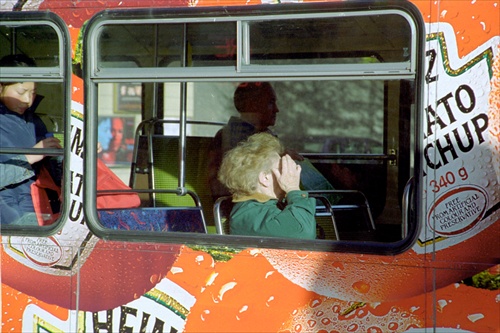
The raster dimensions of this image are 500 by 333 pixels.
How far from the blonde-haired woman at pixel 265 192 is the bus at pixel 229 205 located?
0.08 m

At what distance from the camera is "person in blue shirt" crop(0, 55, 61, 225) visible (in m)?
3.21

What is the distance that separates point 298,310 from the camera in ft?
9.07

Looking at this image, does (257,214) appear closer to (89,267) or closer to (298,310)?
(298,310)

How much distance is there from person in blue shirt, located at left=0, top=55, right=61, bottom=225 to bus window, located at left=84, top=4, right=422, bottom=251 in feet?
1.07

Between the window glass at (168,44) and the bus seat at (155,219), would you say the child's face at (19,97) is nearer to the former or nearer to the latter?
the window glass at (168,44)

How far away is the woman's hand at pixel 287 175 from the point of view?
3.05 meters

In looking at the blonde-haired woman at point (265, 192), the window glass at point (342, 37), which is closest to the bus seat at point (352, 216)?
the blonde-haired woman at point (265, 192)

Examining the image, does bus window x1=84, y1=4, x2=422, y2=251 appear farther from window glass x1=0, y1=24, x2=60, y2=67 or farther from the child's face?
the child's face

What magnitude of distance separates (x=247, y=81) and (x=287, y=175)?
548 millimetres

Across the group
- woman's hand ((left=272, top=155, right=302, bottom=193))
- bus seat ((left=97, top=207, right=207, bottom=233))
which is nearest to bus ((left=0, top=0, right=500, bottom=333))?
bus seat ((left=97, top=207, right=207, bottom=233))

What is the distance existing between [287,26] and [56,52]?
1.09 metres

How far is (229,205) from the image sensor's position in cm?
312

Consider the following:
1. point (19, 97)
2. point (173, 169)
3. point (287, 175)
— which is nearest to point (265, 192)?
point (287, 175)

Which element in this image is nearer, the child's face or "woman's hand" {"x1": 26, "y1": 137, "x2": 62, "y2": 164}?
"woman's hand" {"x1": 26, "y1": 137, "x2": 62, "y2": 164}
